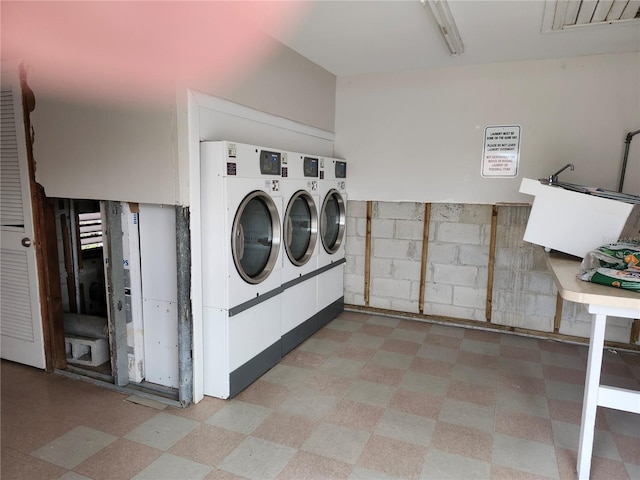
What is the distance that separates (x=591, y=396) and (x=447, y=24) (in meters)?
2.57

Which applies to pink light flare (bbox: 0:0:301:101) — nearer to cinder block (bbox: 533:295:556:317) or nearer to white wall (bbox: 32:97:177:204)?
white wall (bbox: 32:97:177:204)

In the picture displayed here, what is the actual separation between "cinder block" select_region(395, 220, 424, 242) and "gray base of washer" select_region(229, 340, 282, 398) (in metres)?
1.87

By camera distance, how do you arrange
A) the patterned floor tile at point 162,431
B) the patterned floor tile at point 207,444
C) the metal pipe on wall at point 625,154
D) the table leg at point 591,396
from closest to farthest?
the table leg at point 591,396 < the patterned floor tile at point 207,444 < the patterned floor tile at point 162,431 < the metal pipe on wall at point 625,154

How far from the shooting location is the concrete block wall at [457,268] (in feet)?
13.8

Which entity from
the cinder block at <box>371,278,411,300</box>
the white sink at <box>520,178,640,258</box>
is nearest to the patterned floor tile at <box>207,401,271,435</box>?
the white sink at <box>520,178,640,258</box>

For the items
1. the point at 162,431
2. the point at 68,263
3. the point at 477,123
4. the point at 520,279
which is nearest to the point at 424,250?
the point at 520,279

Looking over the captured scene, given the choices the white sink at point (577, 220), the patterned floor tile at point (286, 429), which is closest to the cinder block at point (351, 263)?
the white sink at point (577, 220)

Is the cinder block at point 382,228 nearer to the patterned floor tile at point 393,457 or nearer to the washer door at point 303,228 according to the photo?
the washer door at point 303,228

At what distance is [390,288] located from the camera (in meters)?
4.79

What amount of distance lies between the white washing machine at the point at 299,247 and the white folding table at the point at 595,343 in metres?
1.98

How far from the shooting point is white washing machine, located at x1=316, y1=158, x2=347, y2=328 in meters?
4.20

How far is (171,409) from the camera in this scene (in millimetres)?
2855

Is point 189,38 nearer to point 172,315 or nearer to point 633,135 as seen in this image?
point 172,315

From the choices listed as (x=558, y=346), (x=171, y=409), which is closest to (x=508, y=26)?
(x=558, y=346)
